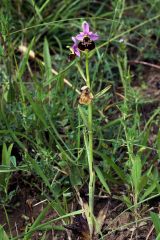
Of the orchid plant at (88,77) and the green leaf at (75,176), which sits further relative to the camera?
the green leaf at (75,176)

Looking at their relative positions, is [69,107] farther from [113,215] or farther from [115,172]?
[113,215]

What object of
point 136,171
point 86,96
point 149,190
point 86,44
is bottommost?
point 149,190

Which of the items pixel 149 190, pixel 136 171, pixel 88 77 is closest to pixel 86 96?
pixel 88 77

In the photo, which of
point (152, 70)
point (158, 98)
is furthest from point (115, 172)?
point (152, 70)

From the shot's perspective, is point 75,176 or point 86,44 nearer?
point 86,44

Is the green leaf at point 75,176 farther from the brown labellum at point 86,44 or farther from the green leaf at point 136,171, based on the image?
the brown labellum at point 86,44

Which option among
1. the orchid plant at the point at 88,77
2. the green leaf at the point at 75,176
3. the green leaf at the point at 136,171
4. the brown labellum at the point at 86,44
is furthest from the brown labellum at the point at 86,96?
the green leaf at the point at 75,176

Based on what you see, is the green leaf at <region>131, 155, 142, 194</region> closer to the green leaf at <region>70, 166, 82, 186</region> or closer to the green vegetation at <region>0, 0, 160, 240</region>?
the green vegetation at <region>0, 0, 160, 240</region>

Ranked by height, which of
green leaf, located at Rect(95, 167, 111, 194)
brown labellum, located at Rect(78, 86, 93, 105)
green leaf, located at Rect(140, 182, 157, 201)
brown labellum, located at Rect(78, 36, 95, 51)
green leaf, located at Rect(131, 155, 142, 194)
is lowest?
green leaf, located at Rect(140, 182, 157, 201)

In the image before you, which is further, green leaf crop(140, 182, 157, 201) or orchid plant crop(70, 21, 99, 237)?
green leaf crop(140, 182, 157, 201)

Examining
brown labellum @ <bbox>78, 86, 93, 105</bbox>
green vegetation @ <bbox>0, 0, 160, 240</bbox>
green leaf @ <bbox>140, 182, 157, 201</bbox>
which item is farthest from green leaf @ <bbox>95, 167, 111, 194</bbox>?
brown labellum @ <bbox>78, 86, 93, 105</bbox>

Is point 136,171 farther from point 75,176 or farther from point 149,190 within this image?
point 75,176
